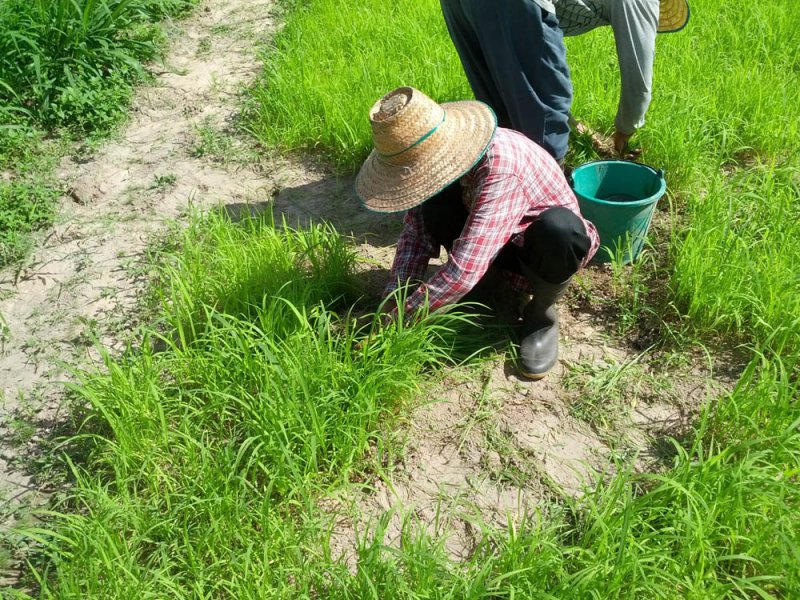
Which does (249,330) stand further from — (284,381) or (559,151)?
(559,151)

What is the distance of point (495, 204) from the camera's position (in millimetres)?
2480

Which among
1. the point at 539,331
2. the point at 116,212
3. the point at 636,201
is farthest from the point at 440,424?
the point at 116,212

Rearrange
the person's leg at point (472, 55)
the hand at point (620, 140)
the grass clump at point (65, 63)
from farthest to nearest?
1. the grass clump at point (65, 63)
2. the hand at point (620, 140)
3. the person's leg at point (472, 55)

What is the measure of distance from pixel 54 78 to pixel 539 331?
335 cm

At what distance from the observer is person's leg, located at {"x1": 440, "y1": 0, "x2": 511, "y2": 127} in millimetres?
3275

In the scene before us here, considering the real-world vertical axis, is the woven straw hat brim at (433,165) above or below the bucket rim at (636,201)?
above

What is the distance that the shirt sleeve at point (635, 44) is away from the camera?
3.06 meters

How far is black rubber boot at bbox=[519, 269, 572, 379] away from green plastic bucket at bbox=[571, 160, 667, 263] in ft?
1.30

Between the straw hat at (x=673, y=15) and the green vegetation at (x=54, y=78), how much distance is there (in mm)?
3039

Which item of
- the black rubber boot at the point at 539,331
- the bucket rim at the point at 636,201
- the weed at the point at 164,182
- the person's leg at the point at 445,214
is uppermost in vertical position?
the person's leg at the point at 445,214

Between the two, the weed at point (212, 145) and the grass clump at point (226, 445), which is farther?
the weed at point (212, 145)

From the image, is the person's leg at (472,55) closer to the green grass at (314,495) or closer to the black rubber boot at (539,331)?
the black rubber boot at (539,331)

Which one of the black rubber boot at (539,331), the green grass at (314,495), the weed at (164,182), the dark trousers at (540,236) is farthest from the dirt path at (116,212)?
the black rubber boot at (539,331)

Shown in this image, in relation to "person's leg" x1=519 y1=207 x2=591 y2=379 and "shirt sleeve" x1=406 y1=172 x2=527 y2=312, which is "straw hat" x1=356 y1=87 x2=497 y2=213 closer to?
"shirt sleeve" x1=406 y1=172 x2=527 y2=312
